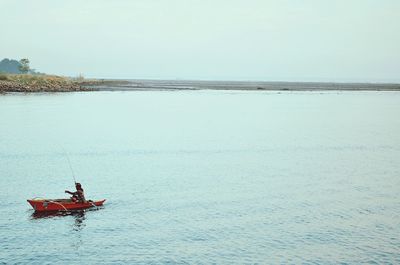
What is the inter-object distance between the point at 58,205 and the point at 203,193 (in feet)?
37.6

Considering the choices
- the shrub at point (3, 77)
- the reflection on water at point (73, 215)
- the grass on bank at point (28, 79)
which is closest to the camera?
the reflection on water at point (73, 215)

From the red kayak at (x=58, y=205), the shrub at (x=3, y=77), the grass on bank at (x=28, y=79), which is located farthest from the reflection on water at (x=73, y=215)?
the shrub at (x=3, y=77)

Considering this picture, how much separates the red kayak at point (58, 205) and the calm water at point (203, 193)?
30.1 inches

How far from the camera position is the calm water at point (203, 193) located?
88.5 ft

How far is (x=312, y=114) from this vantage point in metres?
110

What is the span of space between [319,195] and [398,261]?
46.1 ft

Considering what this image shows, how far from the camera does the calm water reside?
2697 centimetres

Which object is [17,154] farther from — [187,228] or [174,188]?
[187,228]

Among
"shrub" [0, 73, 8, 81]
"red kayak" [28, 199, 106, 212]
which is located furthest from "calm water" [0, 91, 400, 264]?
"shrub" [0, 73, 8, 81]

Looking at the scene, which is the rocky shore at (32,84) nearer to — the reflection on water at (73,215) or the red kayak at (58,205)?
the red kayak at (58,205)

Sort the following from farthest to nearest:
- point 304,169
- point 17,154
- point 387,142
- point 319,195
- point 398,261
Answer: point 387,142, point 17,154, point 304,169, point 319,195, point 398,261

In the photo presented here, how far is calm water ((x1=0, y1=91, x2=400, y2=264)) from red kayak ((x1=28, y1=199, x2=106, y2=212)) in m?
0.77

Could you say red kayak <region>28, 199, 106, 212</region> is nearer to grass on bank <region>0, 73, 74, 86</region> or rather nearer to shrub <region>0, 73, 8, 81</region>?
grass on bank <region>0, 73, 74, 86</region>

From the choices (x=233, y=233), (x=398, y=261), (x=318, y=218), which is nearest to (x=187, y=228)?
(x=233, y=233)
